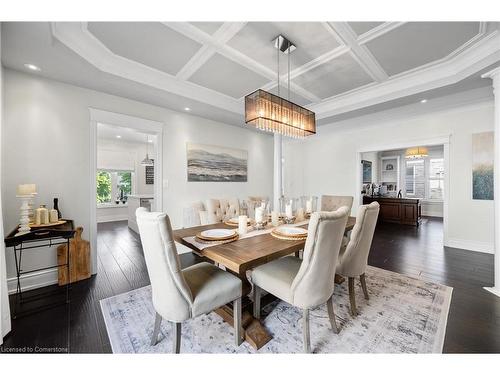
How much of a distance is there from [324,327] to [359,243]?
29.3 inches

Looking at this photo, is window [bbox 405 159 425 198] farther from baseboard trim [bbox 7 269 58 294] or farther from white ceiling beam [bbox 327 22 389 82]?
baseboard trim [bbox 7 269 58 294]

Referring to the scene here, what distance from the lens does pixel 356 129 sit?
5.04 metres

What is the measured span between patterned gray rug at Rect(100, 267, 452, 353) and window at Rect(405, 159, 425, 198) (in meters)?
7.09

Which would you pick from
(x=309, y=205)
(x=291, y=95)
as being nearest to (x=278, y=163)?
(x=291, y=95)

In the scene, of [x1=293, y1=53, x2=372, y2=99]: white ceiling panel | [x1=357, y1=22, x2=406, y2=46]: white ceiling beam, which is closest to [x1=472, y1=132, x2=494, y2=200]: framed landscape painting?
[x1=293, y1=53, x2=372, y2=99]: white ceiling panel

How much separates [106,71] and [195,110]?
1.39 metres

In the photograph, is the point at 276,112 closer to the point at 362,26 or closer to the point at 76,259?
the point at 362,26

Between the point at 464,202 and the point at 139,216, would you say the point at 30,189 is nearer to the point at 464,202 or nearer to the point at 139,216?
the point at 139,216

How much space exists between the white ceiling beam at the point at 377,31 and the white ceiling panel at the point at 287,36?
0.24 meters

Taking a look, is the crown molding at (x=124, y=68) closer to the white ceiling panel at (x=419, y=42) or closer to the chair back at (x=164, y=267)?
the chair back at (x=164, y=267)

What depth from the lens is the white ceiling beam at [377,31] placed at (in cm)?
190

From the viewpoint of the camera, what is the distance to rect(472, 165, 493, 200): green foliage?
3.45 m

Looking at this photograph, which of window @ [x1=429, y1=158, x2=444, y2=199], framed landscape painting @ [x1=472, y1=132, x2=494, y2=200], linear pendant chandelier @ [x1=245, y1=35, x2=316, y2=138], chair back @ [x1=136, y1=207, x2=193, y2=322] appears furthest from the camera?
window @ [x1=429, y1=158, x2=444, y2=199]

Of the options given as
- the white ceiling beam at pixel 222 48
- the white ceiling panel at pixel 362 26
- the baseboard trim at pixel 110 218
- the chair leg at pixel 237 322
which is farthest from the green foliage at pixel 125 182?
the white ceiling panel at pixel 362 26
